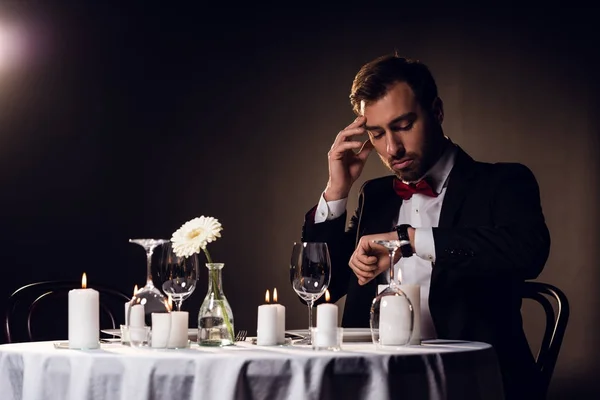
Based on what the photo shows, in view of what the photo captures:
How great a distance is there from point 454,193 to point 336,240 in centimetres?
44

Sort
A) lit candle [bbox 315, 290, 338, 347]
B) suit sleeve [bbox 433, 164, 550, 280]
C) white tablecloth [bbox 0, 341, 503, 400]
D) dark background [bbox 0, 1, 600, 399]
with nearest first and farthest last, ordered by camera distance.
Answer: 1. white tablecloth [bbox 0, 341, 503, 400]
2. lit candle [bbox 315, 290, 338, 347]
3. suit sleeve [bbox 433, 164, 550, 280]
4. dark background [bbox 0, 1, 600, 399]

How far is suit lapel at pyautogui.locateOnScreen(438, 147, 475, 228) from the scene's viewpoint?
2.88 m

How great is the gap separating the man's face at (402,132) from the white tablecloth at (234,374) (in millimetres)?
1165

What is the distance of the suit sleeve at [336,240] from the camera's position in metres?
3.07

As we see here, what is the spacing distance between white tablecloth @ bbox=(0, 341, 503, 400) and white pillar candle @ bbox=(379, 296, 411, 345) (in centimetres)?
11

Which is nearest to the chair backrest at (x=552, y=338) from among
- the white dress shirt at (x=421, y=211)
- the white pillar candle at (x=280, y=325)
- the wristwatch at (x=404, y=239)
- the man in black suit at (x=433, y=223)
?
the man in black suit at (x=433, y=223)

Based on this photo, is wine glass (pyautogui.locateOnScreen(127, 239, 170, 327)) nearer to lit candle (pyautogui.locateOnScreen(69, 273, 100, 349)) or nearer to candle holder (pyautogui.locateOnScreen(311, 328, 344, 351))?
lit candle (pyautogui.locateOnScreen(69, 273, 100, 349))

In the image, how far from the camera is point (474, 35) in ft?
13.8

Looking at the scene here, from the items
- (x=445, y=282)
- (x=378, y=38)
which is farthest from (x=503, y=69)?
(x=445, y=282)

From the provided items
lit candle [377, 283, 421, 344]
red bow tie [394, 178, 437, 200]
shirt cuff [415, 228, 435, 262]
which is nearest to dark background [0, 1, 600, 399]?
red bow tie [394, 178, 437, 200]

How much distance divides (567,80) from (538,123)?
0.72 feet

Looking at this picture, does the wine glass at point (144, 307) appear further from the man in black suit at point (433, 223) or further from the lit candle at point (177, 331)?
the man in black suit at point (433, 223)

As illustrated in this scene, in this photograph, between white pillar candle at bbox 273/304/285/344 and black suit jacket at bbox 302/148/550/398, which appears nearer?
white pillar candle at bbox 273/304/285/344

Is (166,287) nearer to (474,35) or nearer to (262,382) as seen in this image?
(262,382)
